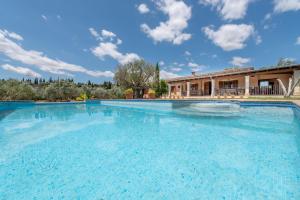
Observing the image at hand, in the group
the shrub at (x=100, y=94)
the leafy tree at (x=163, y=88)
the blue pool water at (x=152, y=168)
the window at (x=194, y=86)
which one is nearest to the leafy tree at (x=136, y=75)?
the leafy tree at (x=163, y=88)

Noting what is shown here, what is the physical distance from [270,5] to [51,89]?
2569 cm

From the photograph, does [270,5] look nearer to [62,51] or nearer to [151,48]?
[151,48]

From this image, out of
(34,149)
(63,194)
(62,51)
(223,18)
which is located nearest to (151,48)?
(223,18)

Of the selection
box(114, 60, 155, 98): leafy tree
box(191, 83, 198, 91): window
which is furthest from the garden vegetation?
box(191, 83, 198, 91): window

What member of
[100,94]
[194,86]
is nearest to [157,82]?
[194,86]

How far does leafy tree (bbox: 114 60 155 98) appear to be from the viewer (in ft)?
82.6

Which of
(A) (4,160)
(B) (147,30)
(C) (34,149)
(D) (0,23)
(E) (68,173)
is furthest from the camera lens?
(B) (147,30)

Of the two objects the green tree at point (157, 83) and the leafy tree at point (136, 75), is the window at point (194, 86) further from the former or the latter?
the leafy tree at point (136, 75)

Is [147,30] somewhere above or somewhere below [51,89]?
above

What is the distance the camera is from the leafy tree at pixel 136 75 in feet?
82.6

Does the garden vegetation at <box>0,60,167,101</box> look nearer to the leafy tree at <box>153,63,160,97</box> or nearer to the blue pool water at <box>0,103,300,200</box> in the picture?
the leafy tree at <box>153,63,160,97</box>

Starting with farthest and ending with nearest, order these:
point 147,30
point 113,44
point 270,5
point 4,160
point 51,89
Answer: point 113,44 → point 51,89 → point 147,30 → point 270,5 → point 4,160

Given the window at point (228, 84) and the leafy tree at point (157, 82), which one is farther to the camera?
the leafy tree at point (157, 82)

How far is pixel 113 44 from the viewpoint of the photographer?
72.0 feet
